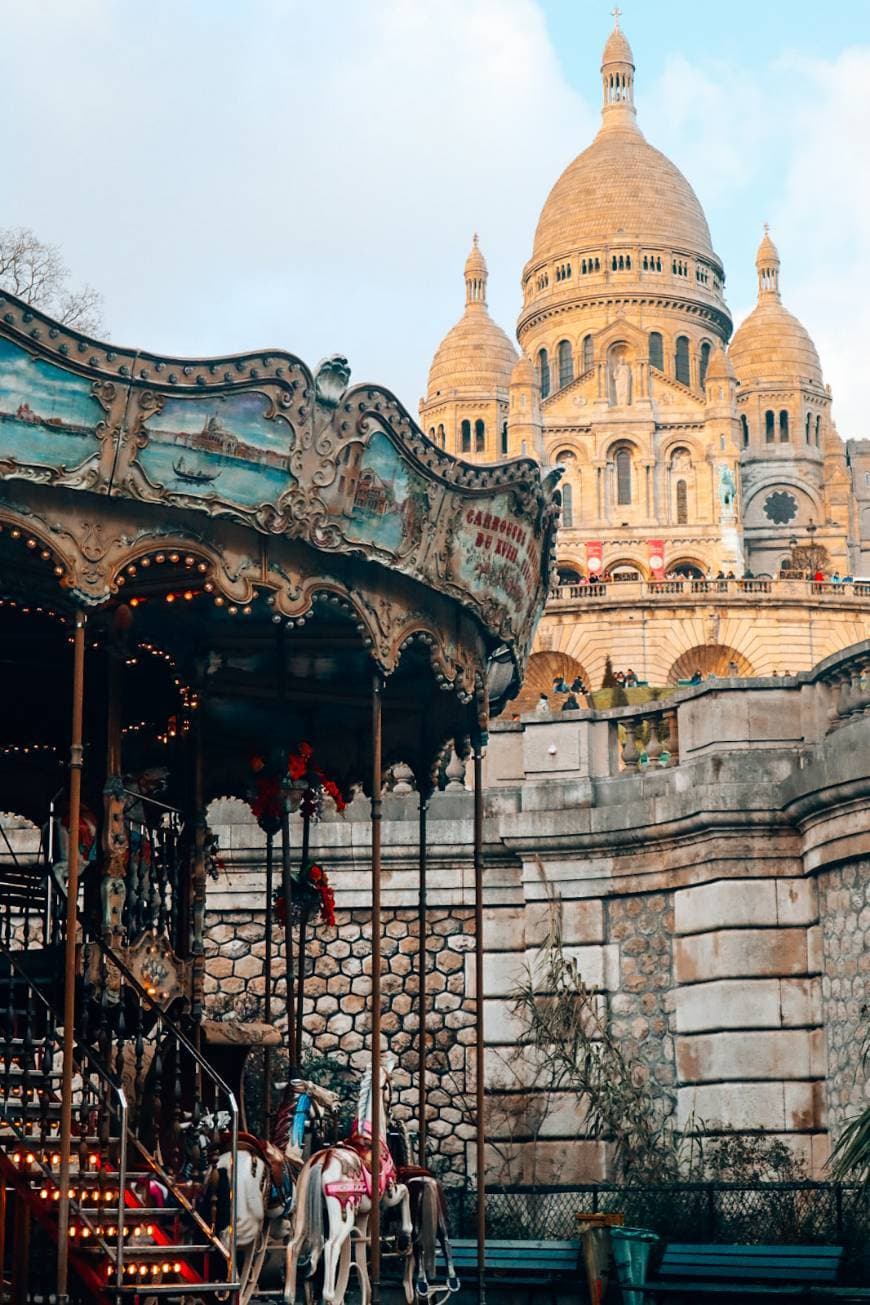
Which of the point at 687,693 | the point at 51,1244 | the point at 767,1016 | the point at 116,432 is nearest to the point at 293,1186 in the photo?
the point at 51,1244

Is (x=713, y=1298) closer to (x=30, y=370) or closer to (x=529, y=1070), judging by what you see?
(x=529, y=1070)

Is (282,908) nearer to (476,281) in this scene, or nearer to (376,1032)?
(376,1032)

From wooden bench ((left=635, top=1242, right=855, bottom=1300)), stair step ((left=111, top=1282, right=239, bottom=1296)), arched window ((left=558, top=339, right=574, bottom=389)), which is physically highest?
arched window ((left=558, top=339, right=574, bottom=389))

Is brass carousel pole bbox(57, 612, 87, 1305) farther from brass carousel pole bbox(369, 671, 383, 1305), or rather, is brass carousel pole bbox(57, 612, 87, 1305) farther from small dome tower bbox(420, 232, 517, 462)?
small dome tower bbox(420, 232, 517, 462)

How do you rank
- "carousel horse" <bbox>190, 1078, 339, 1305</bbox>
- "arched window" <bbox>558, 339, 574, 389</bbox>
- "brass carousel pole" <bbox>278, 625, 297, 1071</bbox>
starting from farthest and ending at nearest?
"arched window" <bbox>558, 339, 574, 389</bbox>, "brass carousel pole" <bbox>278, 625, 297, 1071</bbox>, "carousel horse" <bbox>190, 1078, 339, 1305</bbox>

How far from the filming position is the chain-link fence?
62.1ft

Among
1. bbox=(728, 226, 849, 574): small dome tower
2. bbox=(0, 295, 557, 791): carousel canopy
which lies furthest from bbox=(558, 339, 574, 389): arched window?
bbox=(0, 295, 557, 791): carousel canopy

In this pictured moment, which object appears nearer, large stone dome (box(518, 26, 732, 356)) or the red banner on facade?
the red banner on facade

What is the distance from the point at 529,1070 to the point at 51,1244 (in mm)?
10645

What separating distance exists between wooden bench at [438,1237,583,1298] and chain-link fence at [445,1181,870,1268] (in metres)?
0.83

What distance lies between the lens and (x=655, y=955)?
23.2 meters

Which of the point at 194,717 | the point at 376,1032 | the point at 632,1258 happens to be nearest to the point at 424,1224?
the point at 376,1032

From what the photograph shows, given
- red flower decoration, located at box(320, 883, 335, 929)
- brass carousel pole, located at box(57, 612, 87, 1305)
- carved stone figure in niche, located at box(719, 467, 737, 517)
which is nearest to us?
brass carousel pole, located at box(57, 612, 87, 1305)

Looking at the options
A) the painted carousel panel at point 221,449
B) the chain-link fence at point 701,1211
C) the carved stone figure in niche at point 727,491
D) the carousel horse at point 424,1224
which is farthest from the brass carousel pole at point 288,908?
the carved stone figure in niche at point 727,491
